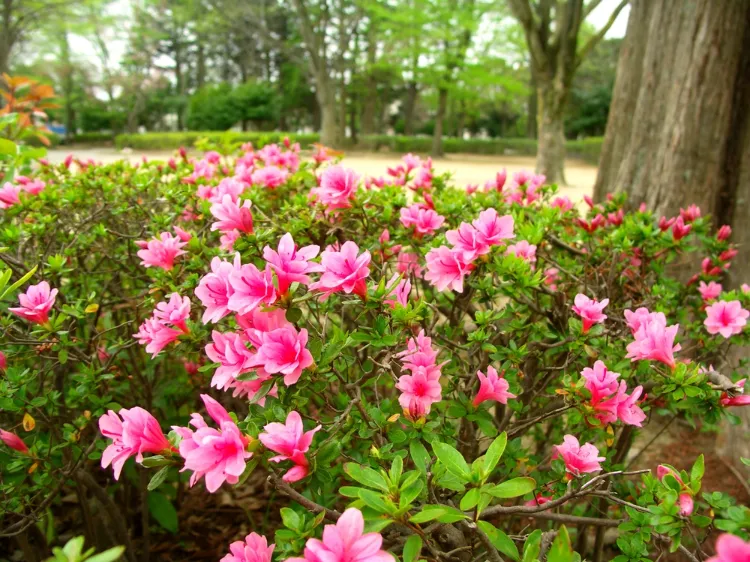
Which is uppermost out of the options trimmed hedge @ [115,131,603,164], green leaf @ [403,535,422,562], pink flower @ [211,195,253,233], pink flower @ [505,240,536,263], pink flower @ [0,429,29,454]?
trimmed hedge @ [115,131,603,164]

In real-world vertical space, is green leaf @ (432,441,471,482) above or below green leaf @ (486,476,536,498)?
above

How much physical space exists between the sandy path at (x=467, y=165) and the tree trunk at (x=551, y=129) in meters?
0.86

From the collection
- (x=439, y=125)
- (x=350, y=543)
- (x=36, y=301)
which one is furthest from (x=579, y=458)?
(x=439, y=125)

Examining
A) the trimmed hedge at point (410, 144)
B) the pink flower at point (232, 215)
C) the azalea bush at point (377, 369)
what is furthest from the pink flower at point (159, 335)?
the trimmed hedge at point (410, 144)

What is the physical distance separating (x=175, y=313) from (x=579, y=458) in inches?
34.5

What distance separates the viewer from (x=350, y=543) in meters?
0.72

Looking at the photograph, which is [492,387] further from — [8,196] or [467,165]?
[467,165]

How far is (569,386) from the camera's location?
1.23 m

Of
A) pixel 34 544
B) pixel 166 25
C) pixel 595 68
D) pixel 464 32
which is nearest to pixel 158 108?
pixel 166 25

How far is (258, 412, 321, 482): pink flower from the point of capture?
89 cm

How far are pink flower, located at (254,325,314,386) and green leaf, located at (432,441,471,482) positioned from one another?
27cm

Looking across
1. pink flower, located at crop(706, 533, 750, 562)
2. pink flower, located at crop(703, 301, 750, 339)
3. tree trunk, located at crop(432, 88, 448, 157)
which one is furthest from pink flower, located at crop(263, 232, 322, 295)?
tree trunk, located at crop(432, 88, 448, 157)

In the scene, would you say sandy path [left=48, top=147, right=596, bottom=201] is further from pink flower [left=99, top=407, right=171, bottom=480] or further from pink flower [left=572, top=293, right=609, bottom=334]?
pink flower [left=99, top=407, right=171, bottom=480]

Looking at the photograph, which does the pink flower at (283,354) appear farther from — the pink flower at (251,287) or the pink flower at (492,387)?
the pink flower at (492,387)
